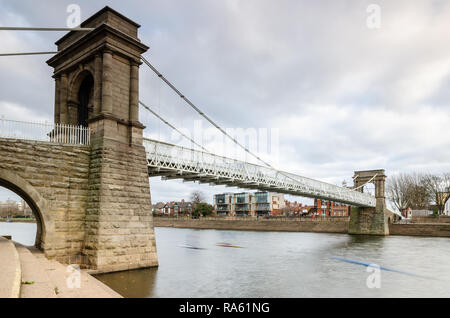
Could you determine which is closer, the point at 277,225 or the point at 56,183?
the point at 56,183

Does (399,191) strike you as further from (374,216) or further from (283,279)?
(283,279)

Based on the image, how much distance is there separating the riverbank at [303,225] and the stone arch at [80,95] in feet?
142

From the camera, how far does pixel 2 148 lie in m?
11.9

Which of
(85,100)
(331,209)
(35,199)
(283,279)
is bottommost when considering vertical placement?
(331,209)

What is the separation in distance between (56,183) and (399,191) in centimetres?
6680

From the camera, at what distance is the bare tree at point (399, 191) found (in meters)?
64.4

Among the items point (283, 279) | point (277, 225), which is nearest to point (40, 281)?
point (283, 279)

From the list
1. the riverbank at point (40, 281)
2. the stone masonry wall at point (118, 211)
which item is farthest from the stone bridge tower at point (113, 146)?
the riverbank at point (40, 281)

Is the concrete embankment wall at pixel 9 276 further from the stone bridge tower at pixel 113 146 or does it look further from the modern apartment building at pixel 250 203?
the modern apartment building at pixel 250 203

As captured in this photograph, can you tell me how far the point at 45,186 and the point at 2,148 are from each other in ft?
6.33

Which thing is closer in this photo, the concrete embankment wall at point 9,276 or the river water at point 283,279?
the concrete embankment wall at point 9,276

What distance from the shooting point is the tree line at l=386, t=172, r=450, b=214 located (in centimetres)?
6100

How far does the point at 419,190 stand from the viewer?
203ft
